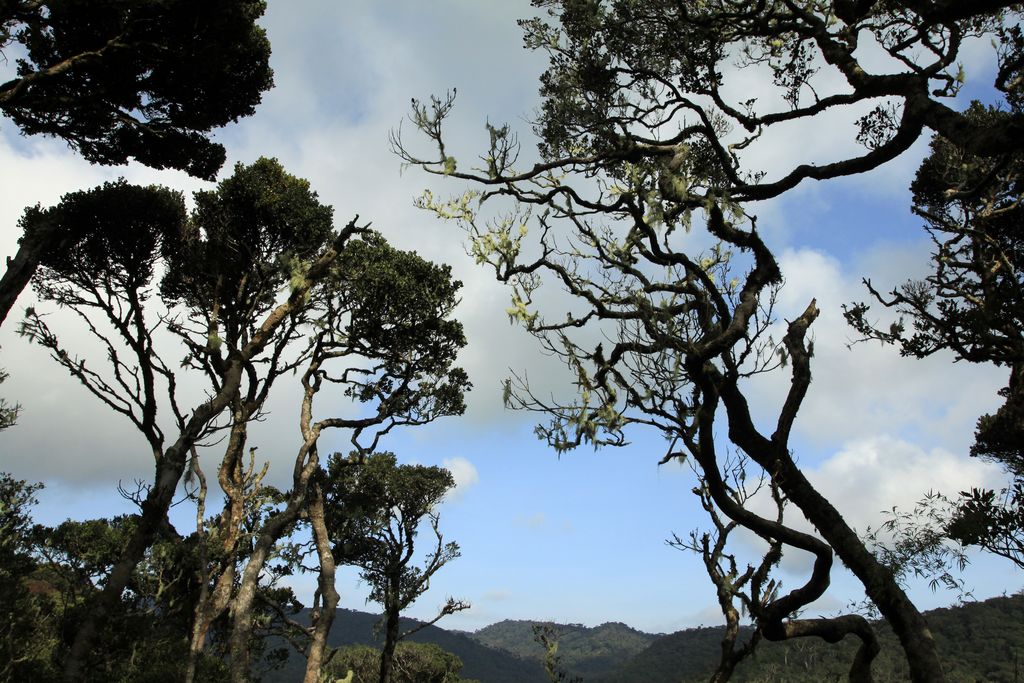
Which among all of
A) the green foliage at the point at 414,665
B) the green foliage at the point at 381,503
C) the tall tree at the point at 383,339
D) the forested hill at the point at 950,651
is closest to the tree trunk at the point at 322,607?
the tall tree at the point at 383,339

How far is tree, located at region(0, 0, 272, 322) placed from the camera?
9.85 metres

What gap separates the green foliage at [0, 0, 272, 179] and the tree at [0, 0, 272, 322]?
0.02m

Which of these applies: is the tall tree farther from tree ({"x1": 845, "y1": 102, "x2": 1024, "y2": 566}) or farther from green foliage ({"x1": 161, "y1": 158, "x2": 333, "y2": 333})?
tree ({"x1": 845, "y1": 102, "x2": 1024, "y2": 566})

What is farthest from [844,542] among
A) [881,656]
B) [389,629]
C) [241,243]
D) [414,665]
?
[881,656]

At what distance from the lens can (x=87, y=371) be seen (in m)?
13.4

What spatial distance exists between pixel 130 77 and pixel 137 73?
151 millimetres

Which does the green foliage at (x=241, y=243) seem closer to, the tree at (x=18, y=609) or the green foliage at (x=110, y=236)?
the green foliage at (x=110, y=236)

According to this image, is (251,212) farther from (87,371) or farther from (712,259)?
(712,259)

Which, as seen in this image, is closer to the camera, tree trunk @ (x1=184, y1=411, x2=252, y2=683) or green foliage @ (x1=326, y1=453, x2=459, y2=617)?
tree trunk @ (x1=184, y1=411, x2=252, y2=683)

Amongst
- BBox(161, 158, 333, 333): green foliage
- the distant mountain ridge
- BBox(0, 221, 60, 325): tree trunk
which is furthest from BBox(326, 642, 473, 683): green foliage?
BBox(0, 221, 60, 325): tree trunk

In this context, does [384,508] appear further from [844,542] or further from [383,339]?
[844,542]

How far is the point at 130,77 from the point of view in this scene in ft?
36.8

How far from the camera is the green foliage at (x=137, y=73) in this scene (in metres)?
9.83

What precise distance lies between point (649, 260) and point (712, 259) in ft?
2.76
